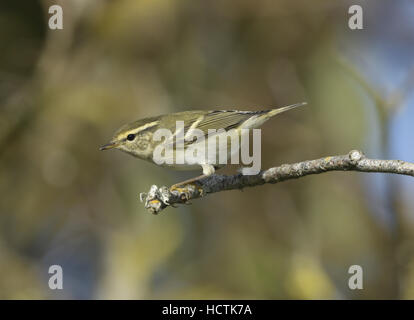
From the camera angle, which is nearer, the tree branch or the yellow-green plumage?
the tree branch

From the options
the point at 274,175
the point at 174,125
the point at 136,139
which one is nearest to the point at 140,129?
the point at 136,139

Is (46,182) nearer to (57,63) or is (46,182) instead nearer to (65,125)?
(65,125)

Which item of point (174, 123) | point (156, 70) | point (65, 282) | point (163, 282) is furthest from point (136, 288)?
point (156, 70)

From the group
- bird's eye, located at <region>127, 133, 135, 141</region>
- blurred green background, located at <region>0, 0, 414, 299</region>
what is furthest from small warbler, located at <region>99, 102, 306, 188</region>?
blurred green background, located at <region>0, 0, 414, 299</region>

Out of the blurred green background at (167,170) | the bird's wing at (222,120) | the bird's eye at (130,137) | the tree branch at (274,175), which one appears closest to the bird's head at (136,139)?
the bird's eye at (130,137)

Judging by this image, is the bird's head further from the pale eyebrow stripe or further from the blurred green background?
the blurred green background
